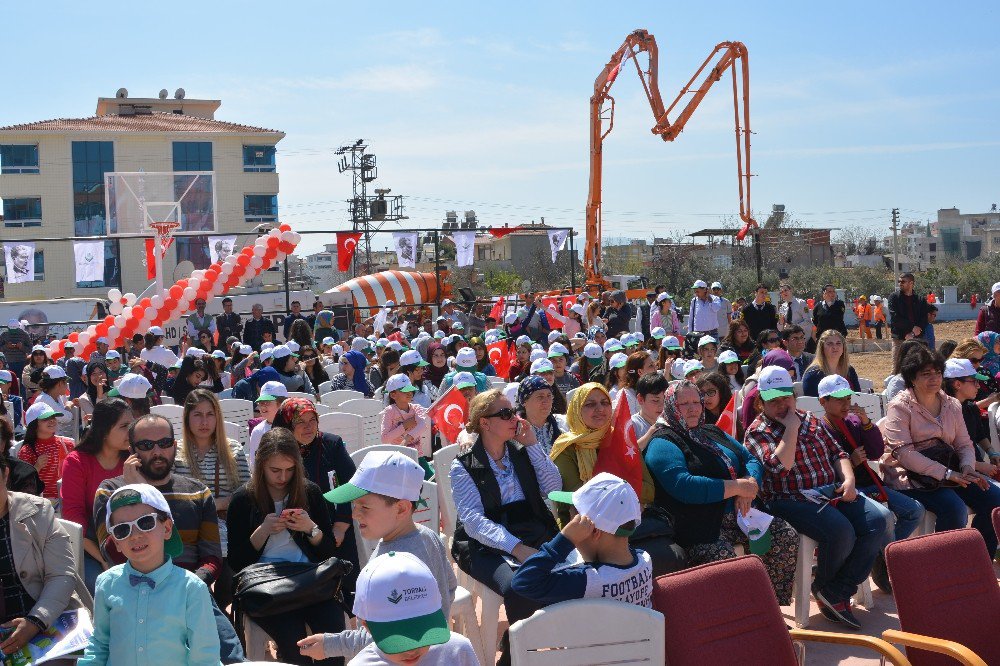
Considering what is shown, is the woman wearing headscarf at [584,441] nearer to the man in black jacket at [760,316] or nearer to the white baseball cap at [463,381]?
the white baseball cap at [463,381]

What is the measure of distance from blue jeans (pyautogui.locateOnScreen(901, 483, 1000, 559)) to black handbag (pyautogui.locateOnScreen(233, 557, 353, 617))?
3.93m

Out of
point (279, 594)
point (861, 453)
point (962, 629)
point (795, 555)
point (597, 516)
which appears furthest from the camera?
point (861, 453)

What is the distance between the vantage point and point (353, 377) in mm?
11680

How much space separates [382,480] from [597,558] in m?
0.87

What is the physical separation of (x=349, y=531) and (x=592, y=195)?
24319mm

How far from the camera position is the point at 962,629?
157 inches

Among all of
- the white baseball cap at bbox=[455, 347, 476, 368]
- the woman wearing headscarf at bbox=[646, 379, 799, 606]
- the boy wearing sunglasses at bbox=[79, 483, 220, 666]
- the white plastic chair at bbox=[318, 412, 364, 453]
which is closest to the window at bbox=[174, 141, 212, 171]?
the white baseball cap at bbox=[455, 347, 476, 368]

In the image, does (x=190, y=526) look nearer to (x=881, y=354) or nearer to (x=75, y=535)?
(x=75, y=535)

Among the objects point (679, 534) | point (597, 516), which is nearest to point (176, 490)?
point (597, 516)

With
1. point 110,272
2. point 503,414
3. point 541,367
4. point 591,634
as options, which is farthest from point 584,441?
point 110,272

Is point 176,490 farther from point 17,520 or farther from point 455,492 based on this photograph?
point 455,492

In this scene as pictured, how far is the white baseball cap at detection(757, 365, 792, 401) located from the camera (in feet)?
19.1

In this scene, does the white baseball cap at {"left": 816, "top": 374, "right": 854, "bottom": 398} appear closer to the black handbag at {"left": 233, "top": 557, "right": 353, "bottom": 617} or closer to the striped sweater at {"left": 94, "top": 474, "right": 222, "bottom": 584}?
the black handbag at {"left": 233, "top": 557, "right": 353, "bottom": 617}

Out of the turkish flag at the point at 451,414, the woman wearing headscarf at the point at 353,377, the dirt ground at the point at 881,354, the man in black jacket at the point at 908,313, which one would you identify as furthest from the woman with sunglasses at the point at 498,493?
the dirt ground at the point at 881,354
